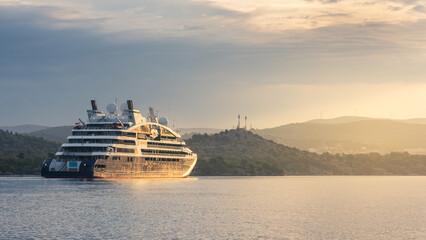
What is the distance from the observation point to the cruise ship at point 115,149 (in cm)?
15138

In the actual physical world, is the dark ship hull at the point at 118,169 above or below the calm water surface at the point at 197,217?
above

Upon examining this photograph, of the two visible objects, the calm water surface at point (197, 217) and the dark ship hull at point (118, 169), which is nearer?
the calm water surface at point (197, 217)

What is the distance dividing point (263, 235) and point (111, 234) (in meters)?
14.6

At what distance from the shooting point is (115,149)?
154625 millimetres

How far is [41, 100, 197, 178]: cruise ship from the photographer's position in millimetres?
151375

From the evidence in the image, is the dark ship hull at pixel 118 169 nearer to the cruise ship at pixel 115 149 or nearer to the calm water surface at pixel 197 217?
the cruise ship at pixel 115 149

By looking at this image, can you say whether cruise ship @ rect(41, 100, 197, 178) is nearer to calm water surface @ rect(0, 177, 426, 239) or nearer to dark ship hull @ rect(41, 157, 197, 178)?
dark ship hull @ rect(41, 157, 197, 178)

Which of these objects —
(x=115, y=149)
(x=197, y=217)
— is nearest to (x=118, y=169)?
(x=115, y=149)

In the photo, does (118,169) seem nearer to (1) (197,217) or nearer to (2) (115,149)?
(2) (115,149)

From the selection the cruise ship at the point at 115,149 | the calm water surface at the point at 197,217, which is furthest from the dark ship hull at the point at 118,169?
the calm water surface at the point at 197,217

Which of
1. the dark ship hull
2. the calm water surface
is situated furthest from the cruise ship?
the calm water surface

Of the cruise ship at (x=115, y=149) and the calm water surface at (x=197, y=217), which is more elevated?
the cruise ship at (x=115, y=149)

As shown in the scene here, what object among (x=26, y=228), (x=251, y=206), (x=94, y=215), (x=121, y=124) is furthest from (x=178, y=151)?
(x=26, y=228)

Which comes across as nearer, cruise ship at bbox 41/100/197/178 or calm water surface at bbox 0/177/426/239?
calm water surface at bbox 0/177/426/239
